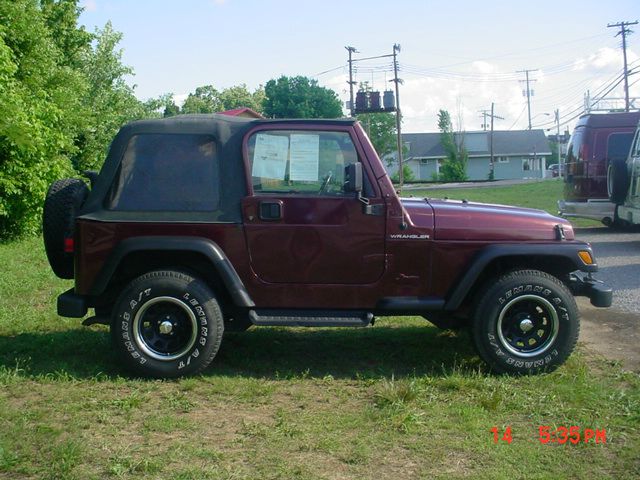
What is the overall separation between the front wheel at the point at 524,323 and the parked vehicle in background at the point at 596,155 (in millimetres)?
11808

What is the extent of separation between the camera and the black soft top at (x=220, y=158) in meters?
5.69

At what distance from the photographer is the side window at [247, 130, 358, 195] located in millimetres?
5734

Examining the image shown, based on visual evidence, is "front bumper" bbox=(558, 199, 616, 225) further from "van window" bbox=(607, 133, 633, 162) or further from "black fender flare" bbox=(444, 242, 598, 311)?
"black fender flare" bbox=(444, 242, 598, 311)

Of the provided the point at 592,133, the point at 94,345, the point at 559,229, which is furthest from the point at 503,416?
the point at 592,133

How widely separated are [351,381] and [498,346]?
115 cm

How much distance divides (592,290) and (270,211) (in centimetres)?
268

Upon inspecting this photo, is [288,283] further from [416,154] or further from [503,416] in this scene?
[416,154]

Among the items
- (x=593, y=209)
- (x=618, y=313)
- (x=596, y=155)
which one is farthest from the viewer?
(x=596, y=155)

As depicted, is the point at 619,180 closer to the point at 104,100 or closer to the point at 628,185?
the point at 628,185

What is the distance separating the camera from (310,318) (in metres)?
5.72

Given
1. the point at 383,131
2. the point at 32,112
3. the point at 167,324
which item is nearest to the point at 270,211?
the point at 167,324

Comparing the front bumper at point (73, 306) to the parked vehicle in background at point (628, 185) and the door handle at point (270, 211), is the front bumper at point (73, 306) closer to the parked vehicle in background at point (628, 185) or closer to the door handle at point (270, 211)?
the door handle at point (270, 211)

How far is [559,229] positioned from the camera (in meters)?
5.82

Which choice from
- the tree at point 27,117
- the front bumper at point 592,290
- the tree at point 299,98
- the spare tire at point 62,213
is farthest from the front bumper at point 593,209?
the tree at point 299,98
